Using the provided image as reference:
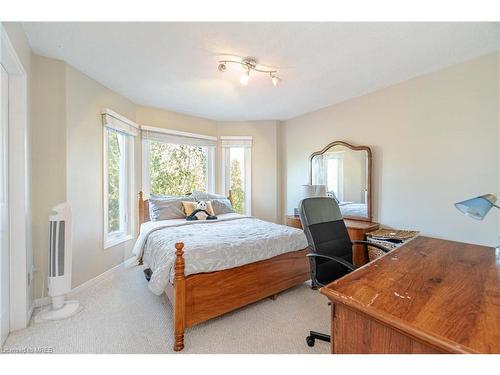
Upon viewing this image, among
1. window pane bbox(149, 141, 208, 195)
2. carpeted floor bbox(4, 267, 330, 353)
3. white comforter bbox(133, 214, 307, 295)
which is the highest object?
window pane bbox(149, 141, 208, 195)

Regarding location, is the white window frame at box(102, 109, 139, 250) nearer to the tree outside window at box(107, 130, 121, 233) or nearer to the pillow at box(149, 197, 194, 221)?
the tree outside window at box(107, 130, 121, 233)

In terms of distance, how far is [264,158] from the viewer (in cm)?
437

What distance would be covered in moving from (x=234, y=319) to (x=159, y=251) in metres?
0.89

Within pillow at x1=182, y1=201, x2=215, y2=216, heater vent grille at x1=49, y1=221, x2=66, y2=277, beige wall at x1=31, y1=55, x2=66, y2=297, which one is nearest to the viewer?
heater vent grille at x1=49, y1=221, x2=66, y2=277

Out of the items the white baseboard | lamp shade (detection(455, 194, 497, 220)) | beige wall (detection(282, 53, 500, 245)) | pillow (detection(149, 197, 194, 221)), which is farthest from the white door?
beige wall (detection(282, 53, 500, 245))

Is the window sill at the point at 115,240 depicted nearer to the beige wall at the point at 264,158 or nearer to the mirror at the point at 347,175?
the beige wall at the point at 264,158

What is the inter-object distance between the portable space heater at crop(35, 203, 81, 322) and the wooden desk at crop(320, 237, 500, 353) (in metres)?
2.19

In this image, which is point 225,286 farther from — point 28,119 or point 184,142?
point 184,142

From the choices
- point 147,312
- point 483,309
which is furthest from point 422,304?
point 147,312

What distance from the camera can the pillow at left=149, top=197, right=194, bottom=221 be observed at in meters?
3.17

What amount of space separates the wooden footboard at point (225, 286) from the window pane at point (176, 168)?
2.20 meters

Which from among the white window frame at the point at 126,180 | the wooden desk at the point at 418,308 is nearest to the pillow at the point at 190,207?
the white window frame at the point at 126,180

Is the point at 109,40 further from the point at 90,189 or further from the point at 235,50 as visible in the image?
the point at 90,189
